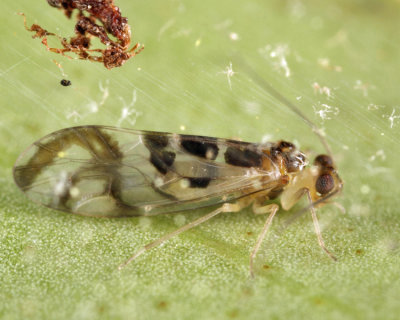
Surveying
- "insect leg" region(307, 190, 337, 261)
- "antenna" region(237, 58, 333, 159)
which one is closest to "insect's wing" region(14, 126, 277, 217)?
"insect leg" region(307, 190, 337, 261)

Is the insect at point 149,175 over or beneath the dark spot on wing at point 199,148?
beneath

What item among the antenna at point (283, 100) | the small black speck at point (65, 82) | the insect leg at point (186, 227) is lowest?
the insect leg at point (186, 227)

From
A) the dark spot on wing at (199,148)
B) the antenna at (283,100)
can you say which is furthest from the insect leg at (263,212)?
the antenna at (283,100)

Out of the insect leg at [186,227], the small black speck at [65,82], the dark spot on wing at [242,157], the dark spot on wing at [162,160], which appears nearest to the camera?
the insect leg at [186,227]

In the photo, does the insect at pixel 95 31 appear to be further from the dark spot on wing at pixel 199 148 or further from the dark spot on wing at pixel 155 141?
the dark spot on wing at pixel 199 148

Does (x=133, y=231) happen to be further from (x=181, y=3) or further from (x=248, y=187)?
(x=181, y=3)

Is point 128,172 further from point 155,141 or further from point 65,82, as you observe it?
point 65,82

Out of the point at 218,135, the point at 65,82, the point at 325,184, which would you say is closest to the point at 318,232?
the point at 325,184
